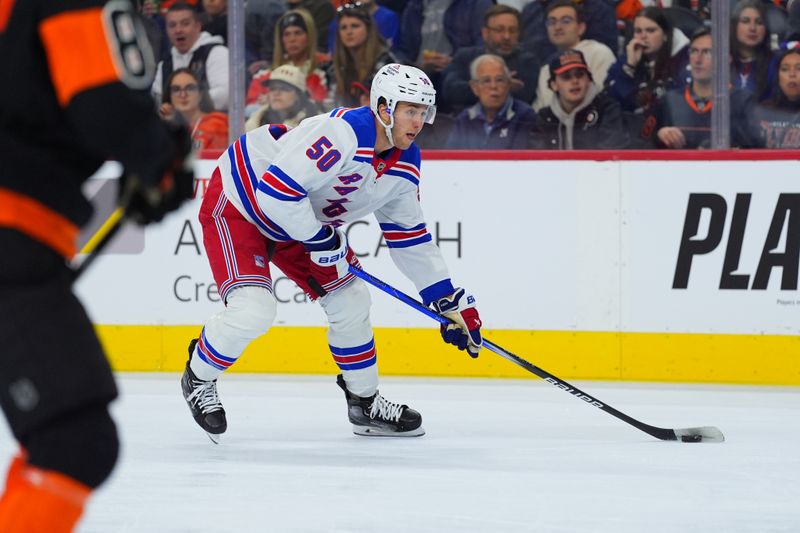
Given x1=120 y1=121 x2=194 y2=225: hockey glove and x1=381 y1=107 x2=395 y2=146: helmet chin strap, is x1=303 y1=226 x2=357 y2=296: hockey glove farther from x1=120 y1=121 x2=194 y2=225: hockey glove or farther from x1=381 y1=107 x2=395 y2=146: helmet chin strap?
x1=120 y1=121 x2=194 y2=225: hockey glove

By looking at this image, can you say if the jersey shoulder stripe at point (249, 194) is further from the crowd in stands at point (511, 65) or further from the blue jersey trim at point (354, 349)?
the crowd in stands at point (511, 65)

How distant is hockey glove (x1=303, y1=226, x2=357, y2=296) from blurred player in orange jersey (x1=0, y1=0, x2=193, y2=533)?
183cm

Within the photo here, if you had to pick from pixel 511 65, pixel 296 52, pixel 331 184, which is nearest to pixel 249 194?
pixel 331 184

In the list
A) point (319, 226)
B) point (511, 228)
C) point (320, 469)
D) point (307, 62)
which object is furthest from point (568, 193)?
point (320, 469)

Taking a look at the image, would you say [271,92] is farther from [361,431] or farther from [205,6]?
[361,431]

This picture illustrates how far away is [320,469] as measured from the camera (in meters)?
3.10

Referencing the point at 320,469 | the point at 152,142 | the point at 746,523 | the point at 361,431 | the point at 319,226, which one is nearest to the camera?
the point at 152,142

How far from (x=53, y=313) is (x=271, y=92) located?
3.58 metres

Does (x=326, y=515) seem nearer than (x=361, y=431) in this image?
Yes

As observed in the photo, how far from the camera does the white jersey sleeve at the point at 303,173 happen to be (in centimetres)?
328

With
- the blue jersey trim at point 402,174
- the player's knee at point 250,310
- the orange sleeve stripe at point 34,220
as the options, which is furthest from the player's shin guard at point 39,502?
the blue jersey trim at point 402,174

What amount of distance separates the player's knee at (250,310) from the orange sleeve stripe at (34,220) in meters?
1.79

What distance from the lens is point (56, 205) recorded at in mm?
1519

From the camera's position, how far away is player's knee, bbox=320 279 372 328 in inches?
139
